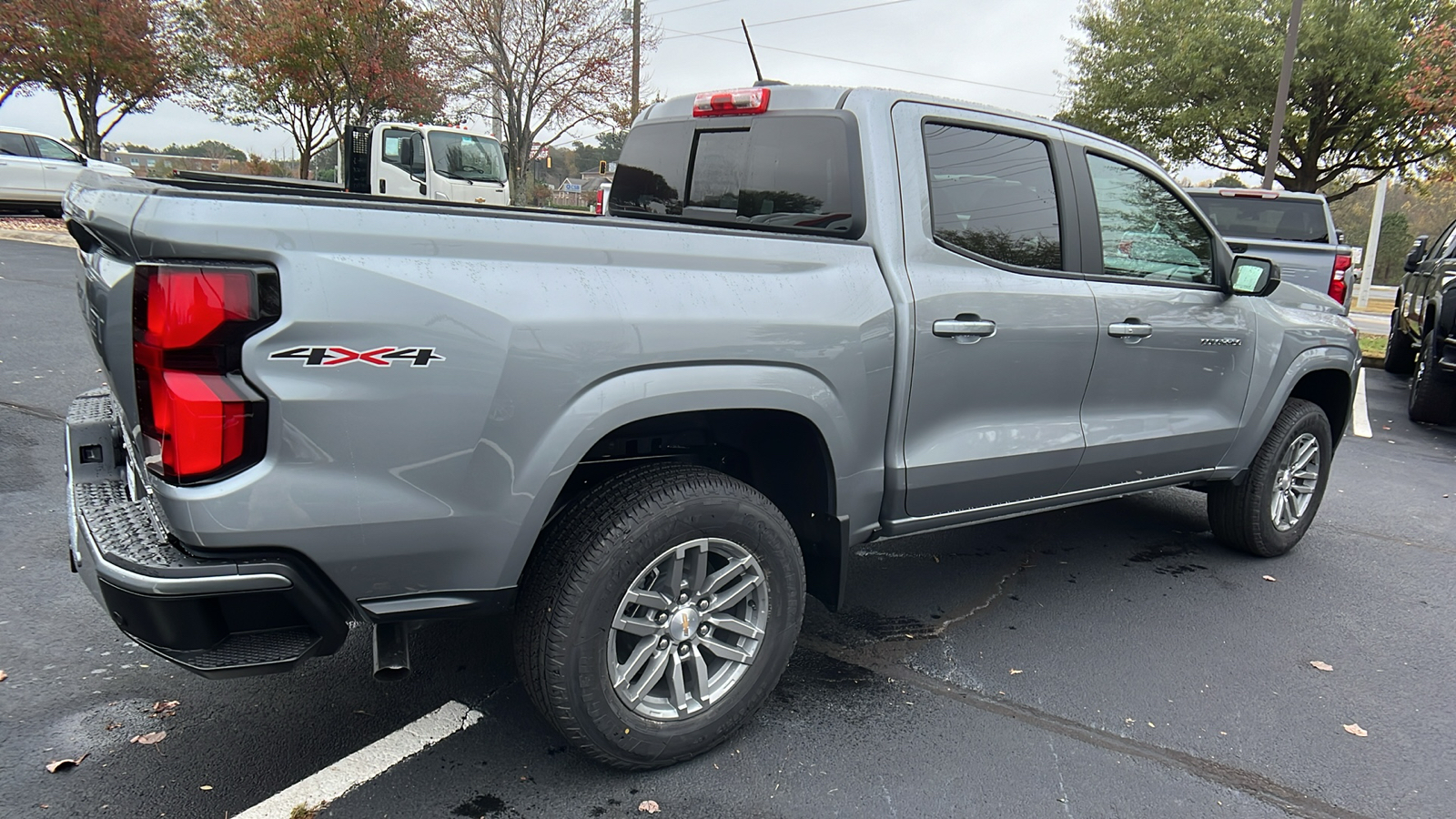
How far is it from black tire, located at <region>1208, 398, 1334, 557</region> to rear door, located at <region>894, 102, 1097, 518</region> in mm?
1527

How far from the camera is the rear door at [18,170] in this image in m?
19.5

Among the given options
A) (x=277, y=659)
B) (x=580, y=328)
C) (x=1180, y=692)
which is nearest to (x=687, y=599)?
(x=580, y=328)

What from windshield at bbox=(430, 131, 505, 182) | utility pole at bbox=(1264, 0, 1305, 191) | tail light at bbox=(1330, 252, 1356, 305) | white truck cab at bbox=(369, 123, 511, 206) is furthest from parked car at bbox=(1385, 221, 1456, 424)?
windshield at bbox=(430, 131, 505, 182)

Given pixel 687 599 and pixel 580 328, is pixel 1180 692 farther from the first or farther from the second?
pixel 580 328

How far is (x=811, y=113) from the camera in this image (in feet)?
10.3

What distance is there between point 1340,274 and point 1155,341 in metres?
7.66

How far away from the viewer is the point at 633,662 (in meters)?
2.57

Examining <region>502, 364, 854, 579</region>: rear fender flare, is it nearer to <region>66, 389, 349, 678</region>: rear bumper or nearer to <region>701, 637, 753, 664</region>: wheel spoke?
<region>66, 389, 349, 678</region>: rear bumper

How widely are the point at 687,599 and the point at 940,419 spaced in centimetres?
107

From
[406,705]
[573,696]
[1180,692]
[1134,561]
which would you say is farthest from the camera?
[1134,561]

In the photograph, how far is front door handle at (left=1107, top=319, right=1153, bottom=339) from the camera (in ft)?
11.7

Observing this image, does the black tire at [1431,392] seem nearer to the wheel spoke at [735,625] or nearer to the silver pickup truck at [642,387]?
the silver pickup truck at [642,387]

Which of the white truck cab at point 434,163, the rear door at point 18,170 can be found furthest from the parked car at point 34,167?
the white truck cab at point 434,163

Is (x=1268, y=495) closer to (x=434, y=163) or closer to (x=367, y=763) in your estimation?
(x=367, y=763)
